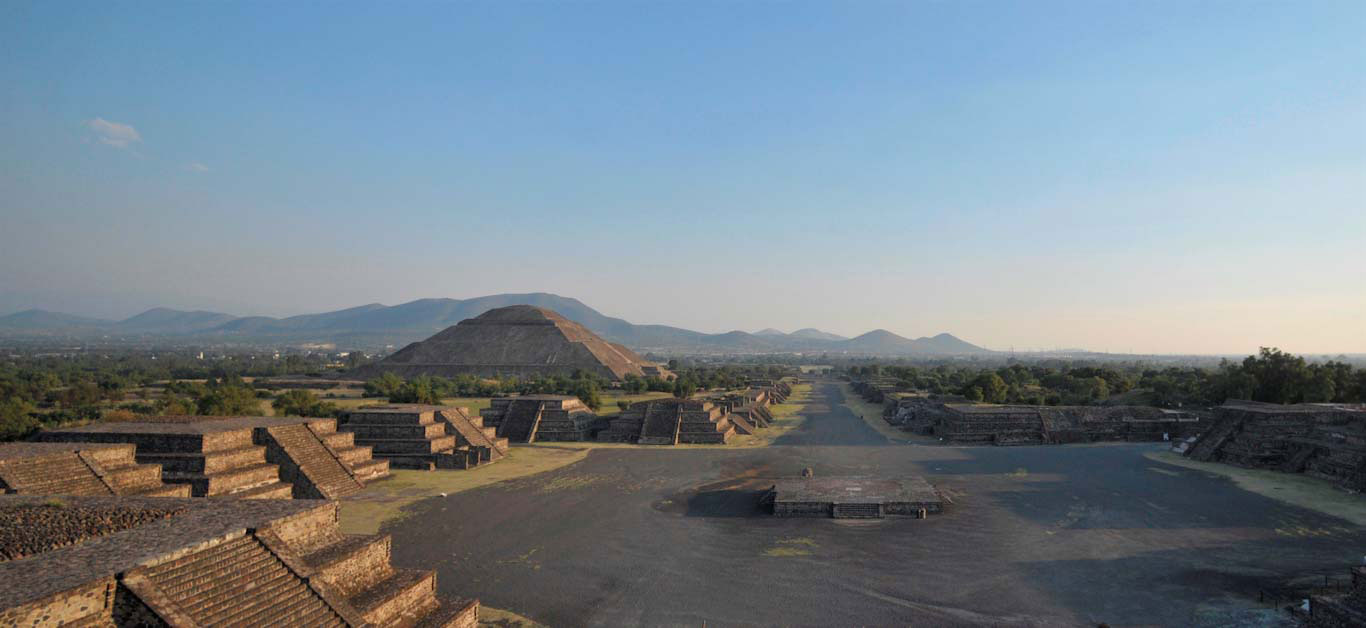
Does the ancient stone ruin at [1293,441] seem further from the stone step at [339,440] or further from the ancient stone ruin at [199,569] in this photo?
the stone step at [339,440]

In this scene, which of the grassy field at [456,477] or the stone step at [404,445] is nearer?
the grassy field at [456,477]

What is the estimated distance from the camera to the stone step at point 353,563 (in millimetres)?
12164

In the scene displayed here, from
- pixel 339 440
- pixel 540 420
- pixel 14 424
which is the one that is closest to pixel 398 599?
pixel 339 440

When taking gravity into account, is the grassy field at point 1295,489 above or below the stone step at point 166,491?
above

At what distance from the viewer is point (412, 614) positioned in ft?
42.4

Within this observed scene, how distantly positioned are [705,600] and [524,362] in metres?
88.9

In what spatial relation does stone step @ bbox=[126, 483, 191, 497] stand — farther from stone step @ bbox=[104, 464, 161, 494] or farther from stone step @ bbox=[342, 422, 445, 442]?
stone step @ bbox=[342, 422, 445, 442]

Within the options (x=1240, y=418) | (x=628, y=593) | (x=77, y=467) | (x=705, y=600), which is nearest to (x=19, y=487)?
(x=77, y=467)

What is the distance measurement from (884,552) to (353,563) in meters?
13.0

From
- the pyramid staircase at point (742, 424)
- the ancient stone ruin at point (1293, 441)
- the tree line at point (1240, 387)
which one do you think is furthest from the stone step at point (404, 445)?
the tree line at point (1240, 387)

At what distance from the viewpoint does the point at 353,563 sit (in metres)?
12.8

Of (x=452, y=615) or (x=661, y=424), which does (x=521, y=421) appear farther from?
(x=452, y=615)

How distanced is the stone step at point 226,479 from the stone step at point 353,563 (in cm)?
1056

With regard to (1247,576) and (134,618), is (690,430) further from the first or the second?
(134,618)
